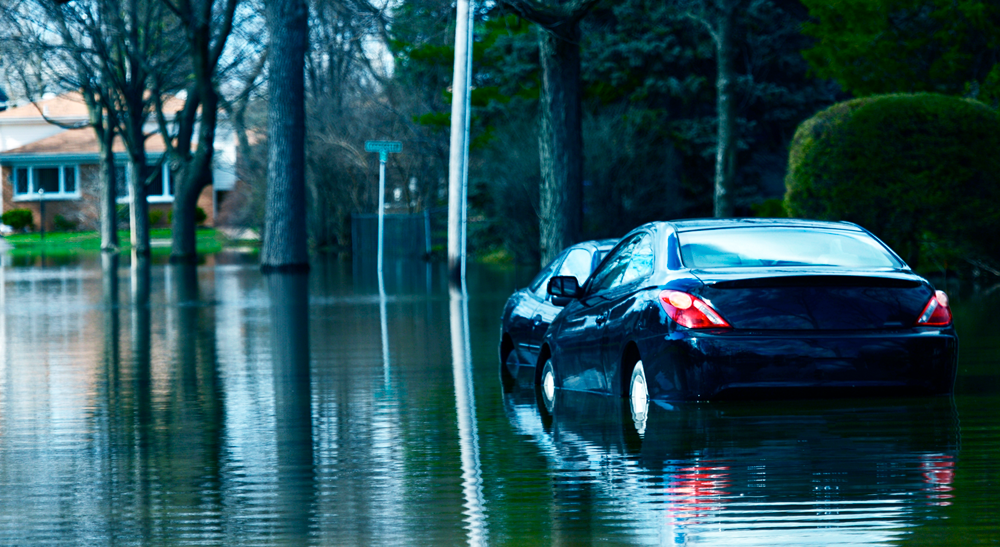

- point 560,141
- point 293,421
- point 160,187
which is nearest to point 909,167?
point 560,141

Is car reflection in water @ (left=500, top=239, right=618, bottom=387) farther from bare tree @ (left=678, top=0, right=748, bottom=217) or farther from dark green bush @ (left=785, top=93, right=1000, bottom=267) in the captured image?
bare tree @ (left=678, top=0, right=748, bottom=217)

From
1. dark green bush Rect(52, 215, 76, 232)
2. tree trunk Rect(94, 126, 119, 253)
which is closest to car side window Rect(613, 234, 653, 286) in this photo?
tree trunk Rect(94, 126, 119, 253)

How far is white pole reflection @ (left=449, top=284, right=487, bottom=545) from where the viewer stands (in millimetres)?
6037

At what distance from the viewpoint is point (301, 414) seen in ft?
31.7

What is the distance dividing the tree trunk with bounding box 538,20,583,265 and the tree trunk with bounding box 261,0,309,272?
11.1 m

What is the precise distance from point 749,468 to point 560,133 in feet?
52.6

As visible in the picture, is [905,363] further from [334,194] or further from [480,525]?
[334,194]

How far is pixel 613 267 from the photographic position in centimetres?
961

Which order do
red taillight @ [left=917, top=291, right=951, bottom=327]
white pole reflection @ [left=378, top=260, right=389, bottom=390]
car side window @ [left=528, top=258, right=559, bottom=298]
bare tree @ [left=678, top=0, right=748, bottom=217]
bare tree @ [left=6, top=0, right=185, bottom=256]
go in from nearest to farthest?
red taillight @ [left=917, top=291, right=951, bottom=327]
car side window @ [left=528, top=258, right=559, bottom=298]
white pole reflection @ [left=378, top=260, right=389, bottom=390]
bare tree @ [left=678, top=0, right=748, bottom=217]
bare tree @ [left=6, top=0, right=185, bottom=256]

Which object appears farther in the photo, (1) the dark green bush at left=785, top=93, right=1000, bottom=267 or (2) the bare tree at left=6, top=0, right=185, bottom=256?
(2) the bare tree at left=6, top=0, right=185, bottom=256

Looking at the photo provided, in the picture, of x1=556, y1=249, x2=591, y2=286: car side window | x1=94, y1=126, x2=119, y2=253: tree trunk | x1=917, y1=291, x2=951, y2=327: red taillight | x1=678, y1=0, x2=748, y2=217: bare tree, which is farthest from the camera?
x1=94, y1=126, x2=119, y2=253: tree trunk

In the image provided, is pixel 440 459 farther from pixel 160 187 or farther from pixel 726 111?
pixel 160 187

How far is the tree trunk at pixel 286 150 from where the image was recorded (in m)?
32.7

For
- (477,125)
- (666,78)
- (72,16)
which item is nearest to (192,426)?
(666,78)
